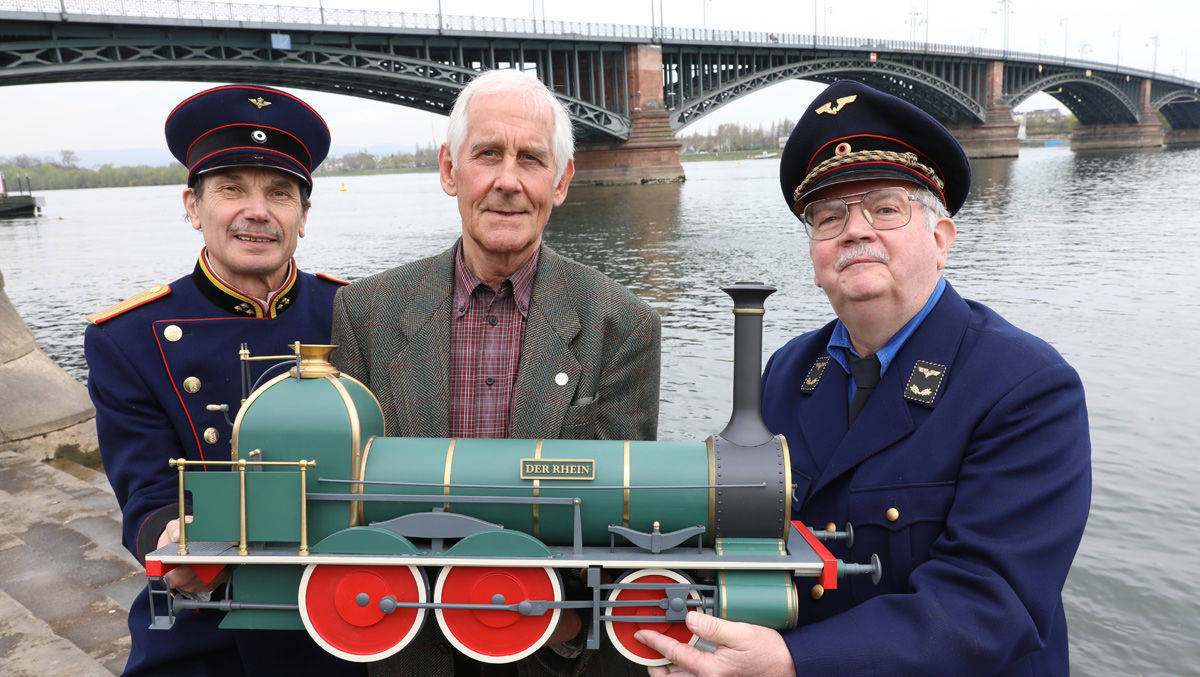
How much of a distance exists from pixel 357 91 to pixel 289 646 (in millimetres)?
51597

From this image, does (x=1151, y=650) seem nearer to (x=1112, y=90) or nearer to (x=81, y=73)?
(x=81, y=73)

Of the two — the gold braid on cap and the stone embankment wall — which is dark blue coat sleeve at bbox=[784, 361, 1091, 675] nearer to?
the gold braid on cap

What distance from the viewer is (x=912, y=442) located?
2506 mm

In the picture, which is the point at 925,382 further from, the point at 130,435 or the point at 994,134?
the point at 994,134

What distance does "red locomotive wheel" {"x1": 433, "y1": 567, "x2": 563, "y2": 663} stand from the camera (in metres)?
2.42

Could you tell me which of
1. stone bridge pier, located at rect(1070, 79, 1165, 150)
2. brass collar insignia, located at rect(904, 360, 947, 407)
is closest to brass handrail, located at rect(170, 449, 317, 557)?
brass collar insignia, located at rect(904, 360, 947, 407)

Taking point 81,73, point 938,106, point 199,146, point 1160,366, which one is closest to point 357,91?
point 81,73

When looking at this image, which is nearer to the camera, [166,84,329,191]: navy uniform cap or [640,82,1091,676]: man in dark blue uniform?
[640,82,1091,676]: man in dark blue uniform

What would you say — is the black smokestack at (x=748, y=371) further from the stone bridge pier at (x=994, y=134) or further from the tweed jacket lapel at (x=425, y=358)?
the stone bridge pier at (x=994, y=134)

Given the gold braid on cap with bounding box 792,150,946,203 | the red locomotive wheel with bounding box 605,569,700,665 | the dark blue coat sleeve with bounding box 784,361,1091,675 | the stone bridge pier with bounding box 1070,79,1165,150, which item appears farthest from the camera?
the stone bridge pier with bounding box 1070,79,1165,150

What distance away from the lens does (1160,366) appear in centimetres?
1218

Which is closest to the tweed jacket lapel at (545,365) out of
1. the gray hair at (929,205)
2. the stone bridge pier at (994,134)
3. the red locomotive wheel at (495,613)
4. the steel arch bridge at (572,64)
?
the red locomotive wheel at (495,613)

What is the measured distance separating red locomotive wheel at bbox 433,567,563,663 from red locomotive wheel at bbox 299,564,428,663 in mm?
87

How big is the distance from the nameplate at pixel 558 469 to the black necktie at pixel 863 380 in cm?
99
